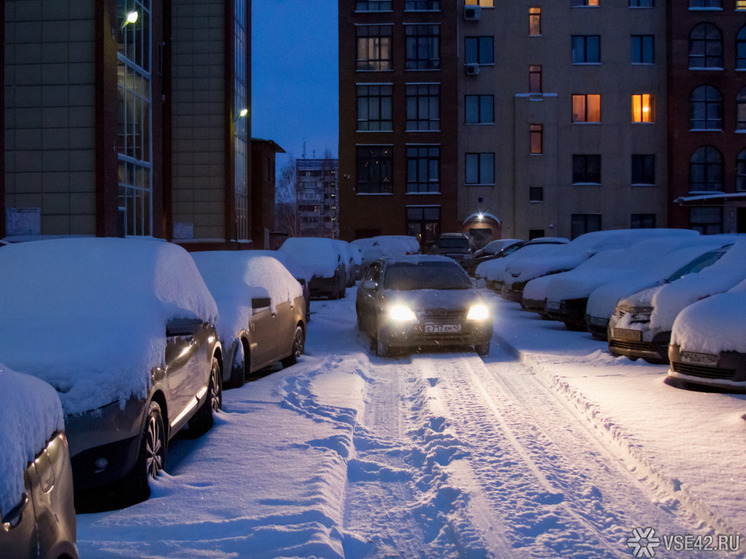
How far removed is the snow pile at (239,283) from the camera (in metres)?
8.34

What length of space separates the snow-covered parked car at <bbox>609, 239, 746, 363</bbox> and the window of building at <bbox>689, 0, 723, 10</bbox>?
41.5 m

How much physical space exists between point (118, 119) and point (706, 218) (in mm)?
37020

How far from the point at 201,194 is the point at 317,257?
14.1m

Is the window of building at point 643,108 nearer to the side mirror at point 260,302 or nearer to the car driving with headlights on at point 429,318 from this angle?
the car driving with headlights on at point 429,318

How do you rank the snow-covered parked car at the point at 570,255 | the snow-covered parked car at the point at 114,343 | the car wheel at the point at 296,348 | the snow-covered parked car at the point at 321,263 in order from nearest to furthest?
the snow-covered parked car at the point at 114,343 → the car wheel at the point at 296,348 → the snow-covered parked car at the point at 570,255 → the snow-covered parked car at the point at 321,263

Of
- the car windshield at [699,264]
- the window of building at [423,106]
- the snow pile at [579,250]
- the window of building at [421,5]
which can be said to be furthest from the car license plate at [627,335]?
the window of building at [421,5]

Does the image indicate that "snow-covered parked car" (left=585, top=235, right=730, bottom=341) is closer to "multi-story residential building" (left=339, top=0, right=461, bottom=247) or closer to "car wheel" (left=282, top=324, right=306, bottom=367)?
"car wheel" (left=282, top=324, right=306, bottom=367)

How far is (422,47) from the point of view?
154 ft

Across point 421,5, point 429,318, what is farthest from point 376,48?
point 429,318

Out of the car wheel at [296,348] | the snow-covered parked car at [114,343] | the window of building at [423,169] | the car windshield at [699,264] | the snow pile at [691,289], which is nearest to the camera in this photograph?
the snow-covered parked car at [114,343]

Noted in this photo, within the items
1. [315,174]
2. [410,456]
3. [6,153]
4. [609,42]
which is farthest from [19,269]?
[315,174]

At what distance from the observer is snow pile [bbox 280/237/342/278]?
20844 millimetres

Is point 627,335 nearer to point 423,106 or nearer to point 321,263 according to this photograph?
point 321,263

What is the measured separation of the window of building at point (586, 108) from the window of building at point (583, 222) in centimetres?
614
